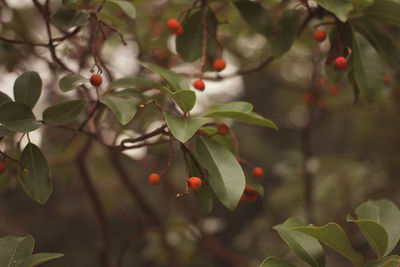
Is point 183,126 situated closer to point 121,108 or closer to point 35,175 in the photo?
point 121,108

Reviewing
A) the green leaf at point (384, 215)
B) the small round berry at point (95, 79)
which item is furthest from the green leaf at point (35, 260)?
the green leaf at point (384, 215)

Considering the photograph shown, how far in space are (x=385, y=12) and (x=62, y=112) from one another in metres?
0.86

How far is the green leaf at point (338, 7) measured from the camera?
0.80m

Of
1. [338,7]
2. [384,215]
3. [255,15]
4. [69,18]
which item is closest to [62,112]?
[69,18]

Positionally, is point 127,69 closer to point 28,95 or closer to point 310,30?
point 310,30

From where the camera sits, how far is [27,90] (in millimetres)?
848

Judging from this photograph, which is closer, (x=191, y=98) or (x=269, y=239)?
(x=191, y=98)

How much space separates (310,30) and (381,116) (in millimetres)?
1009

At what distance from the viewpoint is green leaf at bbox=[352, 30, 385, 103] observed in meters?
0.93

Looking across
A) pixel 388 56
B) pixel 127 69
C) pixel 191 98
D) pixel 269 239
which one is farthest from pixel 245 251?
pixel 191 98

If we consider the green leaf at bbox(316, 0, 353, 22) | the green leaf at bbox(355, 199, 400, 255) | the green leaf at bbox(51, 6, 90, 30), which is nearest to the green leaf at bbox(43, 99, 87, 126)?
the green leaf at bbox(51, 6, 90, 30)

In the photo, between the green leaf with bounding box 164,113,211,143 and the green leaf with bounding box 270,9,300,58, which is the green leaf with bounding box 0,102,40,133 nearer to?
the green leaf with bounding box 164,113,211,143

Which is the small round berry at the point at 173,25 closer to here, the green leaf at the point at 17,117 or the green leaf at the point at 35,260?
the green leaf at the point at 17,117

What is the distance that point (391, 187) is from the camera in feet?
6.90
